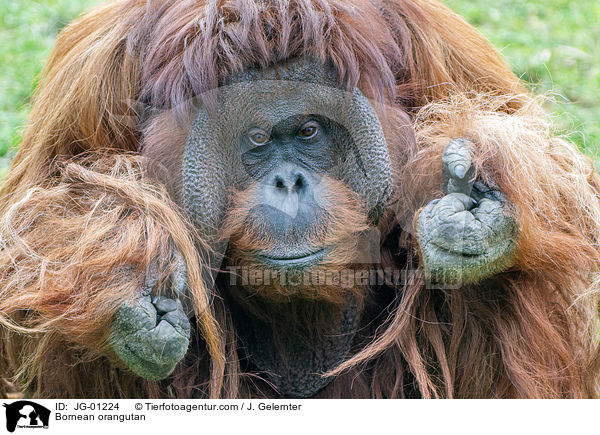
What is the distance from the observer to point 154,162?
6.89 feet

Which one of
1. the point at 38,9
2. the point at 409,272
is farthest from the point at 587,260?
the point at 38,9

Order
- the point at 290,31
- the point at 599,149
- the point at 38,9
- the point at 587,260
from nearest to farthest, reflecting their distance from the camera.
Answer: the point at 290,31
the point at 587,260
the point at 599,149
the point at 38,9

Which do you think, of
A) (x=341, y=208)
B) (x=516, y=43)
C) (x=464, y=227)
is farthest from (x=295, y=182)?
(x=516, y=43)

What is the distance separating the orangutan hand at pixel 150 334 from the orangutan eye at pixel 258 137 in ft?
1.51

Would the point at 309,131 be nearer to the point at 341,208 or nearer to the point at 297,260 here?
the point at 341,208

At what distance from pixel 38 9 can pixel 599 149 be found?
10.5ft

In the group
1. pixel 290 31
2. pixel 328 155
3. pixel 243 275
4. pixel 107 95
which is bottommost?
pixel 243 275

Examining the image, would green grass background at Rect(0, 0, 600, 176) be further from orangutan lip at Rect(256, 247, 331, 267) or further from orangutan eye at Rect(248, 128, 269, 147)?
orangutan lip at Rect(256, 247, 331, 267)

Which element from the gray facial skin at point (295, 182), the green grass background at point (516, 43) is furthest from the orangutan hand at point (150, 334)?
the green grass background at point (516, 43)

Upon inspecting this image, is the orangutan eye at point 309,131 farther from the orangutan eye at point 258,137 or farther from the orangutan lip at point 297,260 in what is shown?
the orangutan lip at point 297,260

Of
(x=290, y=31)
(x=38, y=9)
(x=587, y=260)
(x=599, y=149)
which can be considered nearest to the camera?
(x=290, y=31)

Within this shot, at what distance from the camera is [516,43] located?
4.08 meters
